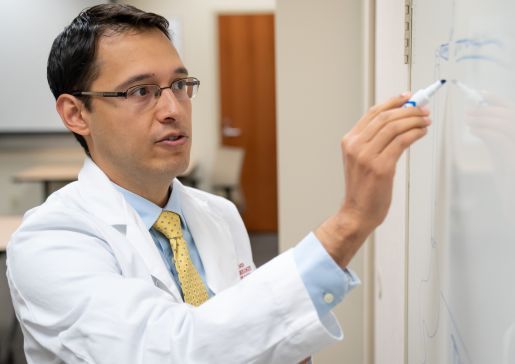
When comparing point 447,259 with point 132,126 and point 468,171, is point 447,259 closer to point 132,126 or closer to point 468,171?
point 468,171

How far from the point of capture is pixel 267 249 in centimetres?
534

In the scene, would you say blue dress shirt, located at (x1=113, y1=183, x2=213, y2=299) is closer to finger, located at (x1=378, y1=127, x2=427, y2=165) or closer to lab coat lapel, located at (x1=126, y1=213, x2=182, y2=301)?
lab coat lapel, located at (x1=126, y1=213, x2=182, y2=301)

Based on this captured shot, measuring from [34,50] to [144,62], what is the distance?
454 centimetres

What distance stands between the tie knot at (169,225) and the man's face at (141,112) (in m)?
0.12

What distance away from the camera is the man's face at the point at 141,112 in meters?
1.13

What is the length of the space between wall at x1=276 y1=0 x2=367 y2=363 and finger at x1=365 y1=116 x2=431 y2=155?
150 centimetres

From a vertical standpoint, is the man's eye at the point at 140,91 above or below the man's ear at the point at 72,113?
above

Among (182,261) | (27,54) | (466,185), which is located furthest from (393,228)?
(27,54)

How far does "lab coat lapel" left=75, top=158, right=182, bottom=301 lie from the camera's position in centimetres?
111

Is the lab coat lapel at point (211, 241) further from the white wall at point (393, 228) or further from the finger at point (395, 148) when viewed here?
the finger at point (395, 148)

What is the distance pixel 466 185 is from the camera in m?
0.76

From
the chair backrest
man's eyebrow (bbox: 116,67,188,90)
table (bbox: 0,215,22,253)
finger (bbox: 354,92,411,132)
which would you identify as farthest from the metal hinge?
the chair backrest

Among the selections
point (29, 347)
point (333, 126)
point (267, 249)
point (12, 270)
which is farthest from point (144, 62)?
point (267, 249)

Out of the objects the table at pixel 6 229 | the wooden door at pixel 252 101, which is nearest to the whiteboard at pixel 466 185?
the table at pixel 6 229
